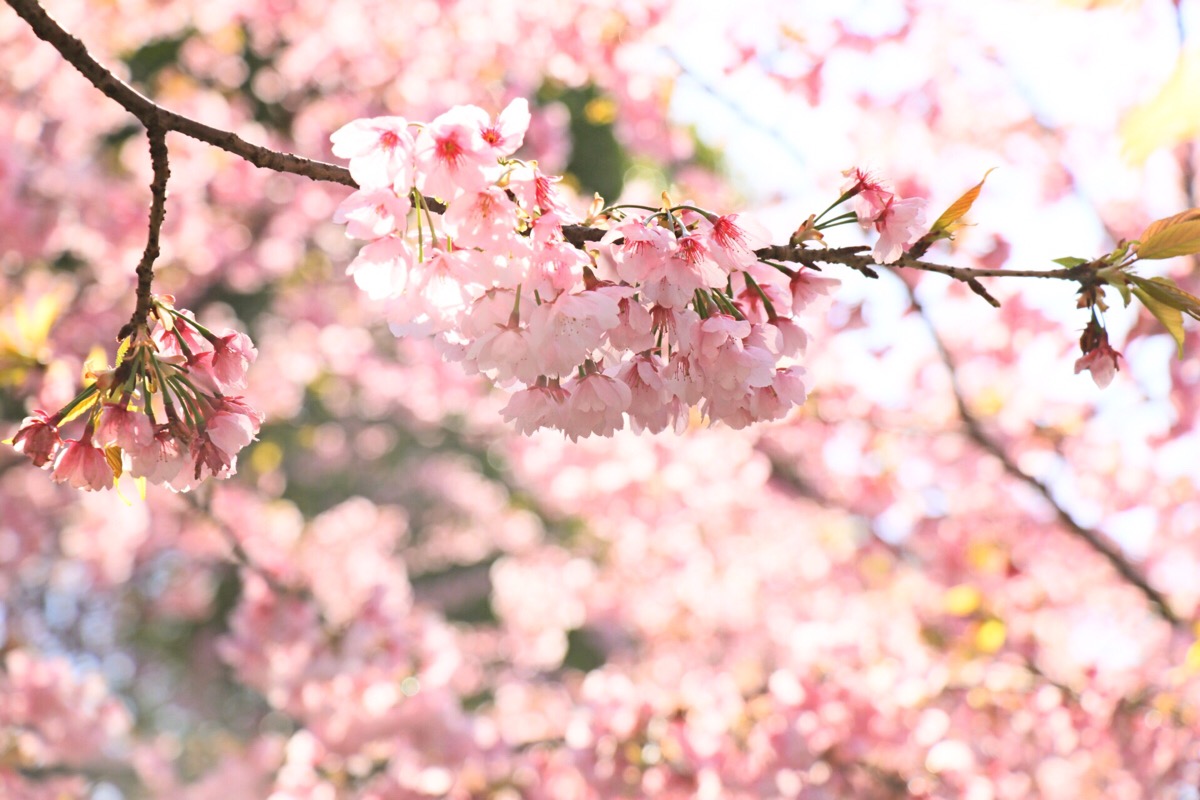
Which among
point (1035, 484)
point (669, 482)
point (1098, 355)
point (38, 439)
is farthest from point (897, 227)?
point (669, 482)

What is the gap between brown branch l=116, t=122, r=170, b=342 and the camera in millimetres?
1021

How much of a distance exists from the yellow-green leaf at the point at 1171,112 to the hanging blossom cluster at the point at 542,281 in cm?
66

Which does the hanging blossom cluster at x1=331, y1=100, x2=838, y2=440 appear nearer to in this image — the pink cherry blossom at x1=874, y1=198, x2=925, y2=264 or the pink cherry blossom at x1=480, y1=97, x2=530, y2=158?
the pink cherry blossom at x1=480, y1=97, x2=530, y2=158

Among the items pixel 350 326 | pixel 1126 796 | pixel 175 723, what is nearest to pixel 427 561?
pixel 175 723

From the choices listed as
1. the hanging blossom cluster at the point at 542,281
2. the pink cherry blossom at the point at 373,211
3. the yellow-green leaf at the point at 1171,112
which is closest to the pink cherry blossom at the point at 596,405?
the hanging blossom cluster at the point at 542,281

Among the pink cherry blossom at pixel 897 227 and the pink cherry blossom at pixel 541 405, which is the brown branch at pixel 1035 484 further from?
the pink cherry blossom at pixel 541 405

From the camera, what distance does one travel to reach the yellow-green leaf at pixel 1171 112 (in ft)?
4.46

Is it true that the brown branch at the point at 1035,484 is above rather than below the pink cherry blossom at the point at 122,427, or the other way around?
above

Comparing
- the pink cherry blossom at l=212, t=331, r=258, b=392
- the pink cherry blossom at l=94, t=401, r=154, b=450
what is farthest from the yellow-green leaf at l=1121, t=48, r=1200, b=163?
the pink cherry blossom at l=94, t=401, r=154, b=450

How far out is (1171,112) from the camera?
4.48 feet

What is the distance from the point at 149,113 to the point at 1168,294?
1.04 meters

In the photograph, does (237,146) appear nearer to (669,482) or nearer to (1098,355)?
(1098,355)

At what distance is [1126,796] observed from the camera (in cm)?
359

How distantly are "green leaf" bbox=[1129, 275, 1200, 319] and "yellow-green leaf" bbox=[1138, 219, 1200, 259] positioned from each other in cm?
3
